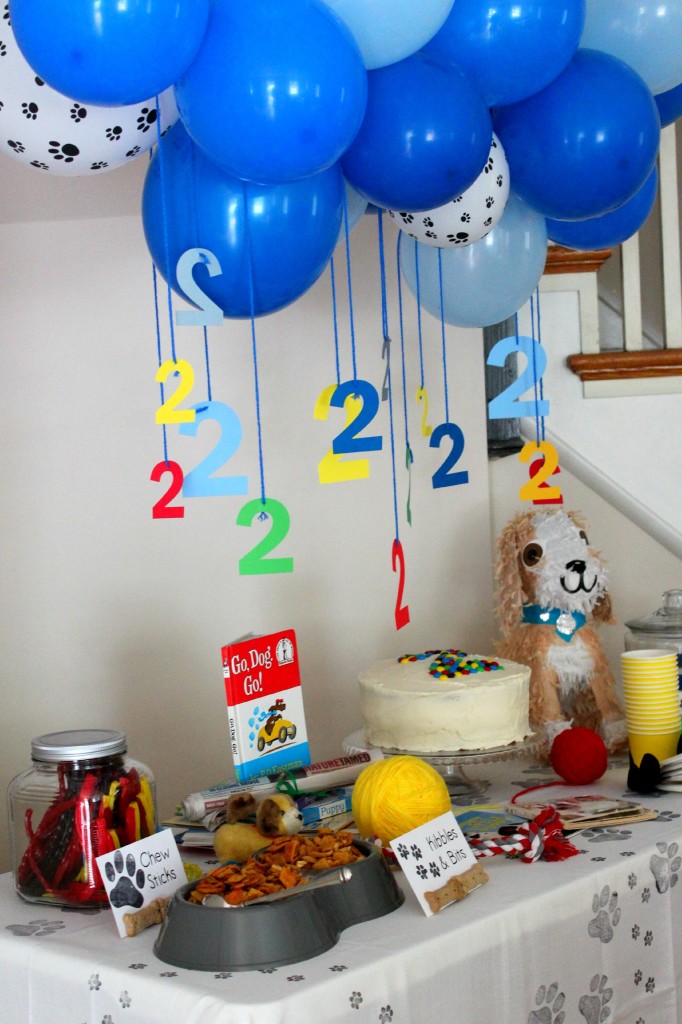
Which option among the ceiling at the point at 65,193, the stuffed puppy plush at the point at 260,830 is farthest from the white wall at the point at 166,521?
the stuffed puppy plush at the point at 260,830

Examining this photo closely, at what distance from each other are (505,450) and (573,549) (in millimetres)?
563

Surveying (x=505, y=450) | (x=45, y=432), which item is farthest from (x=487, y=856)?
(x=505, y=450)

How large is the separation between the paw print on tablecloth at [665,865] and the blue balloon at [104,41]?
3.32ft

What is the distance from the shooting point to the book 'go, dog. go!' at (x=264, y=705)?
143cm

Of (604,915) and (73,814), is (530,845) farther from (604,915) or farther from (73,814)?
(73,814)

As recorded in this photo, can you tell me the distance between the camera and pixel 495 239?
1.63m

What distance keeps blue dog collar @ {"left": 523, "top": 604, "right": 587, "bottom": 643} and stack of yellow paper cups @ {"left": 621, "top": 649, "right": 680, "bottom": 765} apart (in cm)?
22

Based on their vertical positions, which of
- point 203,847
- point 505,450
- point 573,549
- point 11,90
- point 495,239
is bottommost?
point 203,847

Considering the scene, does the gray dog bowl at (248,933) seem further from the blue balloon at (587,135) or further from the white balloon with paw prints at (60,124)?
the blue balloon at (587,135)

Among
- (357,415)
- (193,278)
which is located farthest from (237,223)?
(357,415)

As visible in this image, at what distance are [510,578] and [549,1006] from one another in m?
0.80

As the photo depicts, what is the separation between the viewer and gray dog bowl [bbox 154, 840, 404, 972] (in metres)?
1.05

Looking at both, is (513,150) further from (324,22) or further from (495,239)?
(324,22)

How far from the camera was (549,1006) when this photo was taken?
4.03ft
